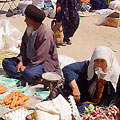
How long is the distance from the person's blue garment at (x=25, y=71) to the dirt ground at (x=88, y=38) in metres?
1.81

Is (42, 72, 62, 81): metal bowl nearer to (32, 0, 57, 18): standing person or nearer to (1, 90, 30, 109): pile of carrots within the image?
(1, 90, 30, 109): pile of carrots

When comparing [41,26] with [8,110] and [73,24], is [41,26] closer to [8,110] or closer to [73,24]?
[8,110]

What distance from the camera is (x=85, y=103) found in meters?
3.25

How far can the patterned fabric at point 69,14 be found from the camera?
6434mm

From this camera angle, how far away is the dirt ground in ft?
21.0

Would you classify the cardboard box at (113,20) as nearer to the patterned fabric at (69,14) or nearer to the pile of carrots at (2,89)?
the patterned fabric at (69,14)

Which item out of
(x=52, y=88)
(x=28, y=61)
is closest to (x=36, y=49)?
(x=28, y=61)

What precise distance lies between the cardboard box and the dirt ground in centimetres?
22

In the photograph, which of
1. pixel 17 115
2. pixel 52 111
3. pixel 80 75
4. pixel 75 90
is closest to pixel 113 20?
pixel 80 75

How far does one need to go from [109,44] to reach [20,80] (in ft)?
11.8

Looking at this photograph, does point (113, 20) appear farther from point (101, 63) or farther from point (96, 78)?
point (101, 63)

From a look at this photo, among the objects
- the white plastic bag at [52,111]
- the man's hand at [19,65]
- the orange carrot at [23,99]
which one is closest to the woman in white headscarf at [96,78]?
the white plastic bag at [52,111]

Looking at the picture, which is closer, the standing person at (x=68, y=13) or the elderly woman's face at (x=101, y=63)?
the elderly woman's face at (x=101, y=63)

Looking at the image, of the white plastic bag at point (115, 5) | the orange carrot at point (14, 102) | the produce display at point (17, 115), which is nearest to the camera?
the produce display at point (17, 115)
